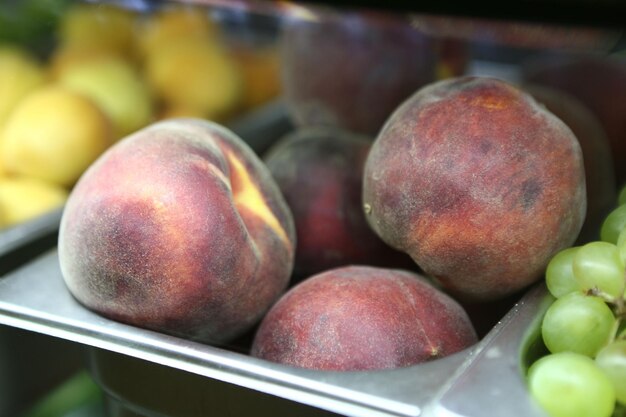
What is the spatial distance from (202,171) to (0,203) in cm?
46

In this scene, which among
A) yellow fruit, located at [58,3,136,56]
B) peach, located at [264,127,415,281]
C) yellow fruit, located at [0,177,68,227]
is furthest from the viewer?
yellow fruit, located at [58,3,136,56]

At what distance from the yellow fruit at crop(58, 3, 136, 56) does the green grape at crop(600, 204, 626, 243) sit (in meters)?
0.98

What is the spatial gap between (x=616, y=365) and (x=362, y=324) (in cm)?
22

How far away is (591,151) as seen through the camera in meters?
1.04

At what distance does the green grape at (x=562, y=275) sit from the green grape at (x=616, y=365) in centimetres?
11

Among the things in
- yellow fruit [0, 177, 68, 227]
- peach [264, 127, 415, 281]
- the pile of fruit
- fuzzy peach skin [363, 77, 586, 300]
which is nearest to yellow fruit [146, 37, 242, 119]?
the pile of fruit

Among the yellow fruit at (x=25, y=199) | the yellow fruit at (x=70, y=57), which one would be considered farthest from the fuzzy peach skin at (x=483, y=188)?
the yellow fruit at (x=70, y=57)

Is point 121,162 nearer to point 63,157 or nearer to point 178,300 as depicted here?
point 178,300

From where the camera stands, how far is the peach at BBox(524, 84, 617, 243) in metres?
0.98

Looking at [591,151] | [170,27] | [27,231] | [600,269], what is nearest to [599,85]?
[591,151]

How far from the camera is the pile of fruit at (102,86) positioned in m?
1.15

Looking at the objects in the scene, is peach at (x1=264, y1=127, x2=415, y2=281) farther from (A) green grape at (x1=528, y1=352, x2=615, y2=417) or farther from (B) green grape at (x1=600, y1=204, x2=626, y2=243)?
(A) green grape at (x1=528, y1=352, x2=615, y2=417)

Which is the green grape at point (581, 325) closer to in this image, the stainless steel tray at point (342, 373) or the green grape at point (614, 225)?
the stainless steel tray at point (342, 373)

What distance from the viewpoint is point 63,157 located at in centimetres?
115
